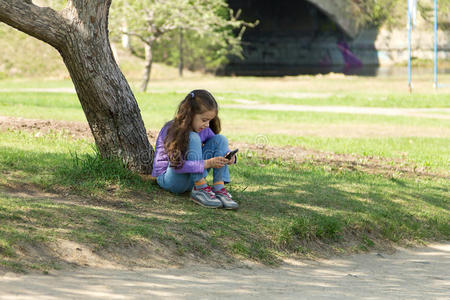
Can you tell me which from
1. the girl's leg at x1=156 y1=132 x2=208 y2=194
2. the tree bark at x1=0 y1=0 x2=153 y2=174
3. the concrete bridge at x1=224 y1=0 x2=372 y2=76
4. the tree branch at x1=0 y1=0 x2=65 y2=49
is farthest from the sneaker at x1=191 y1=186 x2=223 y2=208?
the concrete bridge at x1=224 y1=0 x2=372 y2=76

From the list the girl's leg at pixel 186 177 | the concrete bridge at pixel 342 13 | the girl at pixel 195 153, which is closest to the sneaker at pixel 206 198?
the girl at pixel 195 153

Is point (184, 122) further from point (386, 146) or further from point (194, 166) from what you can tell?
point (386, 146)

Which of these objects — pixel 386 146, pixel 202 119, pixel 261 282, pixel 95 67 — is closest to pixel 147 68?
pixel 386 146

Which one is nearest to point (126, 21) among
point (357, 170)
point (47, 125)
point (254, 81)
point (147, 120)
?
point (254, 81)

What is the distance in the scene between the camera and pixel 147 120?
17094mm

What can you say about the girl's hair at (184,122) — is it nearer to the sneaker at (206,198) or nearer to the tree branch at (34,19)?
the sneaker at (206,198)

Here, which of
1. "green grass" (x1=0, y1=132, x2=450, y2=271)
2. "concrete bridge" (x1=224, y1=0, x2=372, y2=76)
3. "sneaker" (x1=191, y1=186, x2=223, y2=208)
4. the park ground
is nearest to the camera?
the park ground

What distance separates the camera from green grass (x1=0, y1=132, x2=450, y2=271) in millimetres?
6152

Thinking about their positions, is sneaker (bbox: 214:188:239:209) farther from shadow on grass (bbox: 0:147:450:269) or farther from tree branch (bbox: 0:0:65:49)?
tree branch (bbox: 0:0:65:49)

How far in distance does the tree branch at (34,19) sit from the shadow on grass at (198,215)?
1363 millimetres

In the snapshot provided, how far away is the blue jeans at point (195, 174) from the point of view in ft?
23.2

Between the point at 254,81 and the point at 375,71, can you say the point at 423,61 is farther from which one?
the point at 254,81

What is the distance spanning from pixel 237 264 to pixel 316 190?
8.45ft

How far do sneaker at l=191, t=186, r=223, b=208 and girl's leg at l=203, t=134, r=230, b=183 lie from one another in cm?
15
